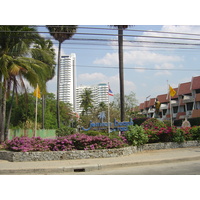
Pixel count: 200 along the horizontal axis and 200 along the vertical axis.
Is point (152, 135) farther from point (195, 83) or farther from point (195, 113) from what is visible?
point (195, 83)

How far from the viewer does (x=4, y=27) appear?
563 inches

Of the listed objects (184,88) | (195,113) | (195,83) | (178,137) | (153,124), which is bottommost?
(178,137)

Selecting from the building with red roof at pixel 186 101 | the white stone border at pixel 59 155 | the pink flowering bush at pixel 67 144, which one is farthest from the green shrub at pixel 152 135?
the building with red roof at pixel 186 101

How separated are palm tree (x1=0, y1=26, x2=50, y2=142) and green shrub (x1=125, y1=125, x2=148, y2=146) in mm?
6656

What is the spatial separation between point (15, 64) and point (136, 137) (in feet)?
27.8

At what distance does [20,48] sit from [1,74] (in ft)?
7.16

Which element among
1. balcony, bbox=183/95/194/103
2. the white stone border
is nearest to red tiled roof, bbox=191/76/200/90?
balcony, bbox=183/95/194/103

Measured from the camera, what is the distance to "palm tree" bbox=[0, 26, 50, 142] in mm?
13875

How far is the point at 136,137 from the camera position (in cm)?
1301

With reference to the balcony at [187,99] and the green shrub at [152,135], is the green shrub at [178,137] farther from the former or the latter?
the balcony at [187,99]

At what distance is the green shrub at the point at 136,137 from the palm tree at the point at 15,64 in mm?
6656

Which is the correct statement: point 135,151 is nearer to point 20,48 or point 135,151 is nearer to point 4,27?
point 20,48

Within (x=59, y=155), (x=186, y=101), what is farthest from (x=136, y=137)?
(x=186, y=101)

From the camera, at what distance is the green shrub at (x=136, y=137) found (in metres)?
13.0
